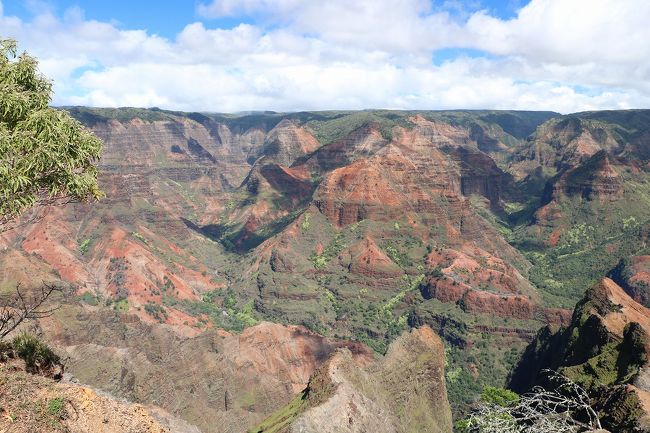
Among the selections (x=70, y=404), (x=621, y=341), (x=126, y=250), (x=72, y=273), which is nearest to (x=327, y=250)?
(x=126, y=250)

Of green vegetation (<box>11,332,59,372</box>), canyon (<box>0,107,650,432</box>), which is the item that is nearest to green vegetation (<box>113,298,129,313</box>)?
canyon (<box>0,107,650,432</box>)

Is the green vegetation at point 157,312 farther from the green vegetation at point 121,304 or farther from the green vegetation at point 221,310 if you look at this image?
the green vegetation at point 221,310

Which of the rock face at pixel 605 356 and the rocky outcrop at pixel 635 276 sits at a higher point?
the rock face at pixel 605 356

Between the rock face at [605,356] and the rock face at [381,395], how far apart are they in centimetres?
1679

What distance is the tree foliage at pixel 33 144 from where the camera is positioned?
739 inches

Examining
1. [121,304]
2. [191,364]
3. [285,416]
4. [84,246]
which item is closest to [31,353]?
[285,416]

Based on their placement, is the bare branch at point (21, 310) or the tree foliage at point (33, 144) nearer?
the tree foliage at point (33, 144)

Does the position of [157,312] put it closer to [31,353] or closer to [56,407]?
[31,353]

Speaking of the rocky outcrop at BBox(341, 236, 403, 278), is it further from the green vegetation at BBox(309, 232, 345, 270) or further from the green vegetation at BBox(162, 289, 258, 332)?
the green vegetation at BBox(162, 289, 258, 332)

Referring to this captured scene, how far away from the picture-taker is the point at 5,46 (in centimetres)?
2042

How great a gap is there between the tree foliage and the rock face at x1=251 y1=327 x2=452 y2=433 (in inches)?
1404

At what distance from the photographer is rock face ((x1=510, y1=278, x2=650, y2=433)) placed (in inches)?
1195

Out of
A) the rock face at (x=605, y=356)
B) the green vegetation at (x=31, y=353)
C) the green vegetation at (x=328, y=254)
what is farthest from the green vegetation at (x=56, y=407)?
the green vegetation at (x=328, y=254)

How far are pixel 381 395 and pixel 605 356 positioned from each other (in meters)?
27.7
